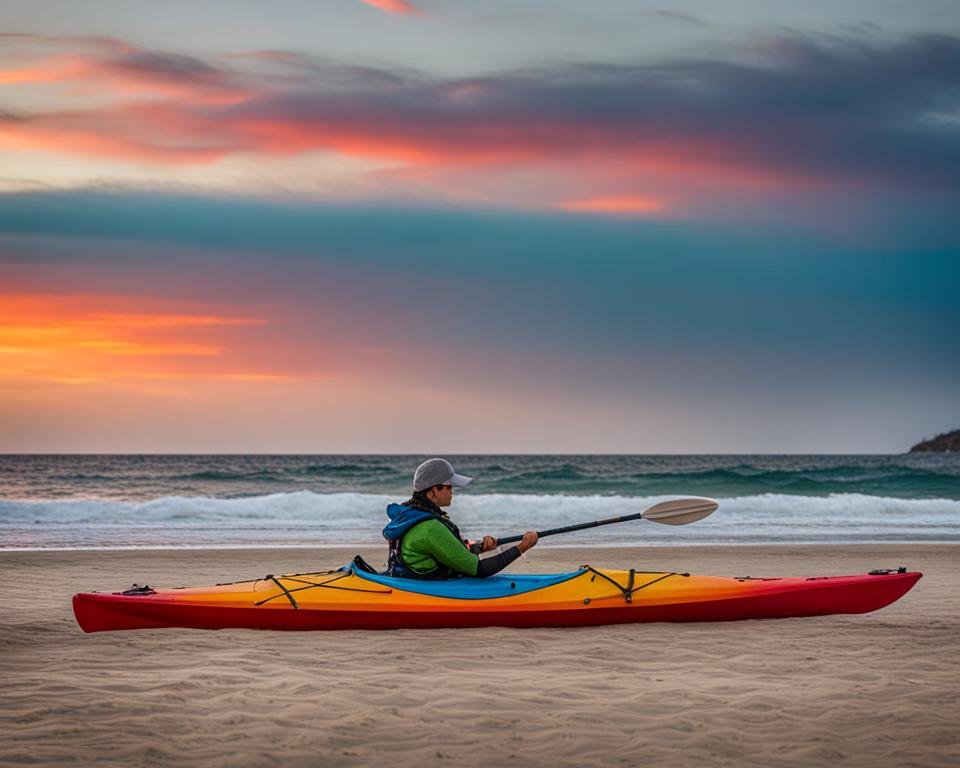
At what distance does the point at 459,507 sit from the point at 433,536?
17092mm

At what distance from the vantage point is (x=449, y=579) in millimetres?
6691

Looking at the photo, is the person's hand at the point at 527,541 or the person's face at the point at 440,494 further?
the person's hand at the point at 527,541

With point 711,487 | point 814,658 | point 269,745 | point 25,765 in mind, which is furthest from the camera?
point 711,487

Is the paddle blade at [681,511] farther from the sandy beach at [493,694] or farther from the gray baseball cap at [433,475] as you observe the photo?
the gray baseball cap at [433,475]

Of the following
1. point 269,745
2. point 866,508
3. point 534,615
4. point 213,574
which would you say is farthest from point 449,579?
point 866,508

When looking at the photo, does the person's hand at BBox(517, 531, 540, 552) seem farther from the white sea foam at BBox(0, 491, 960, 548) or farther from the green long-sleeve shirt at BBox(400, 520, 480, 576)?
the white sea foam at BBox(0, 491, 960, 548)

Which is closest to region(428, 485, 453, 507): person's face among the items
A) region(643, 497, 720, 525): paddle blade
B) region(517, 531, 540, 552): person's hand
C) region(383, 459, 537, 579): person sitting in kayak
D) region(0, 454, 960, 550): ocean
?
region(383, 459, 537, 579): person sitting in kayak

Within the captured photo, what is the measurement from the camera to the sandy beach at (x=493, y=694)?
4.00m

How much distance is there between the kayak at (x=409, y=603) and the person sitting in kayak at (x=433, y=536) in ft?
0.44

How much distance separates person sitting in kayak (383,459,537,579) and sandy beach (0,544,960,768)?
1.37 feet

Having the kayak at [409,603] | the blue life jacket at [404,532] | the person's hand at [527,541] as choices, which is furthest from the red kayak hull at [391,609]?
the person's hand at [527,541]

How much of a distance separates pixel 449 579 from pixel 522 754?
9.02ft

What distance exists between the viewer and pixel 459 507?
23375mm

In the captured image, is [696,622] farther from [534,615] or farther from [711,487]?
[711,487]
